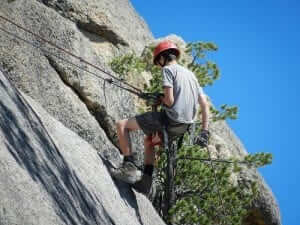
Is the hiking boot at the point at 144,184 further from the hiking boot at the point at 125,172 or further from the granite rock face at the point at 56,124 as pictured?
the hiking boot at the point at 125,172

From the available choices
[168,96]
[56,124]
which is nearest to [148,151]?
[168,96]

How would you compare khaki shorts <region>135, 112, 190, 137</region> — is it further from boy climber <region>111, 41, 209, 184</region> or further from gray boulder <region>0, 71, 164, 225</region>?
gray boulder <region>0, 71, 164, 225</region>

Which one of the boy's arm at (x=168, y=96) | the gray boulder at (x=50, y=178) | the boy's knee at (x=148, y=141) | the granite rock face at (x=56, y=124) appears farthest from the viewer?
the boy's knee at (x=148, y=141)

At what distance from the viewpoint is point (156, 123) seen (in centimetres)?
723

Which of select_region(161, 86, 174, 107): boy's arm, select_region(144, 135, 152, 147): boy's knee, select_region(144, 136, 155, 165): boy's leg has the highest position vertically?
select_region(161, 86, 174, 107): boy's arm

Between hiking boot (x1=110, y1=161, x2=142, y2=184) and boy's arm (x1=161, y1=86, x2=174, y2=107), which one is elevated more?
boy's arm (x1=161, y1=86, x2=174, y2=107)

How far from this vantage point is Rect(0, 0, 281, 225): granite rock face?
4867 millimetres

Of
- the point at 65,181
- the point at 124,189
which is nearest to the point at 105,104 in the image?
the point at 124,189

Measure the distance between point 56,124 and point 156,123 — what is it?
4.18 feet

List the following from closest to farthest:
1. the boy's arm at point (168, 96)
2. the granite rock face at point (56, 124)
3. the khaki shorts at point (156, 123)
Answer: the granite rock face at point (56, 124) → the boy's arm at point (168, 96) → the khaki shorts at point (156, 123)

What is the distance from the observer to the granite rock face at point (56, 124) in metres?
4.87

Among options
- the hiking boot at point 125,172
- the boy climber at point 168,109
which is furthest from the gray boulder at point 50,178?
the boy climber at point 168,109

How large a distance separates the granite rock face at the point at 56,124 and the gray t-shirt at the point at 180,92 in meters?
1.18

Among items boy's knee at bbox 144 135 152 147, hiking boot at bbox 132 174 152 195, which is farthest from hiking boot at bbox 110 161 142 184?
boy's knee at bbox 144 135 152 147
